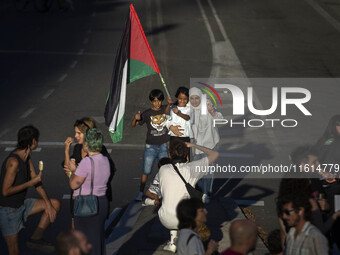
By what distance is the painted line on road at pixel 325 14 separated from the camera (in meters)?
33.8

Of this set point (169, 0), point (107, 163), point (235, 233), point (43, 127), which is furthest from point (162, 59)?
point (235, 233)

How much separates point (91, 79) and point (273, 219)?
1268cm

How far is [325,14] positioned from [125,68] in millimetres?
25876

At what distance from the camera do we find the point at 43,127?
60.2 ft

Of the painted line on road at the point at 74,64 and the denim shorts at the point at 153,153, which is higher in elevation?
the painted line on road at the point at 74,64

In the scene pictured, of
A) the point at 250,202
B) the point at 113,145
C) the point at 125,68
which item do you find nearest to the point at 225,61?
the point at 113,145

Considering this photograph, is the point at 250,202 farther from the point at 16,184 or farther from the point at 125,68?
the point at 16,184

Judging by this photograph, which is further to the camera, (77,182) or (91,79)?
(91,79)

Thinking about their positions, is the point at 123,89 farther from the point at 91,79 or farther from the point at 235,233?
the point at 91,79

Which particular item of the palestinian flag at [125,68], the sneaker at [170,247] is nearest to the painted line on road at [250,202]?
the palestinian flag at [125,68]

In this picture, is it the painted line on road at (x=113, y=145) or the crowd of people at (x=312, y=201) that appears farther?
the painted line on road at (x=113, y=145)

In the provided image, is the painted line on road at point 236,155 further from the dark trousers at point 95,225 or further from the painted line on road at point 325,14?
the painted line on road at point 325,14

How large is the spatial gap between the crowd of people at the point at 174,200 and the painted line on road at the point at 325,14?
2408 cm

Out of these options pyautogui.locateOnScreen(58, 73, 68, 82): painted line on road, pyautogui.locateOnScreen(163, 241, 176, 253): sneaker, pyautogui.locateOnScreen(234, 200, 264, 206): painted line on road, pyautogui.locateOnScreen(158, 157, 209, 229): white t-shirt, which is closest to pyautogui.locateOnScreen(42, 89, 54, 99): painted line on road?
pyautogui.locateOnScreen(58, 73, 68, 82): painted line on road
